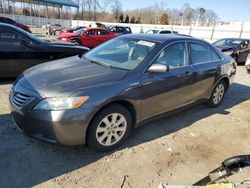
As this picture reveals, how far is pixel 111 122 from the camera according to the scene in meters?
3.30

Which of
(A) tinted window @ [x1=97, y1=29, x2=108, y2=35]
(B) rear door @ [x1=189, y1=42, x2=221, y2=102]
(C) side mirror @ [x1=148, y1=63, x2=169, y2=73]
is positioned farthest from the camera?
(A) tinted window @ [x1=97, y1=29, x2=108, y2=35]

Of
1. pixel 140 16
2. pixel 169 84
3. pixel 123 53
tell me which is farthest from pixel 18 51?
pixel 140 16

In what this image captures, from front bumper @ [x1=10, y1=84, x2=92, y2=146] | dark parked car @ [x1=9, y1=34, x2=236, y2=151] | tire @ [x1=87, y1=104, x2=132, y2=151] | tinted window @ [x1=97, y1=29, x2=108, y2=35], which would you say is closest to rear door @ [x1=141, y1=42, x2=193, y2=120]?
dark parked car @ [x1=9, y1=34, x2=236, y2=151]

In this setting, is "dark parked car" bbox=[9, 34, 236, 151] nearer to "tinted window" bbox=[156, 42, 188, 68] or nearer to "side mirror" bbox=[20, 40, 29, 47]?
"tinted window" bbox=[156, 42, 188, 68]

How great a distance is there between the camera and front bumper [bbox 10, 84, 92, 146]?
2.87 meters

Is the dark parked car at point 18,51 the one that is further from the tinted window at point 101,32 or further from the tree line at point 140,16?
the tree line at point 140,16

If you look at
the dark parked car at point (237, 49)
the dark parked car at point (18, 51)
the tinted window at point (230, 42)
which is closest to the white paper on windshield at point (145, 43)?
the dark parked car at point (18, 51)

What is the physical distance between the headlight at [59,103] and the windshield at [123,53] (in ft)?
3.32

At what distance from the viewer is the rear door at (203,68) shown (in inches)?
178

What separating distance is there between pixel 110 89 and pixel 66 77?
629mm

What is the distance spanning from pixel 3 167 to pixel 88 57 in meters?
2.14

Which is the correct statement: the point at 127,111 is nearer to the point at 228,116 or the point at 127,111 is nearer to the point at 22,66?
the point at 228,116

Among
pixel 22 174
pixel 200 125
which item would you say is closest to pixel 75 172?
pixel 22 174

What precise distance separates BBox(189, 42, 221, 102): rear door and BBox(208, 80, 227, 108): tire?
24 centimetres
